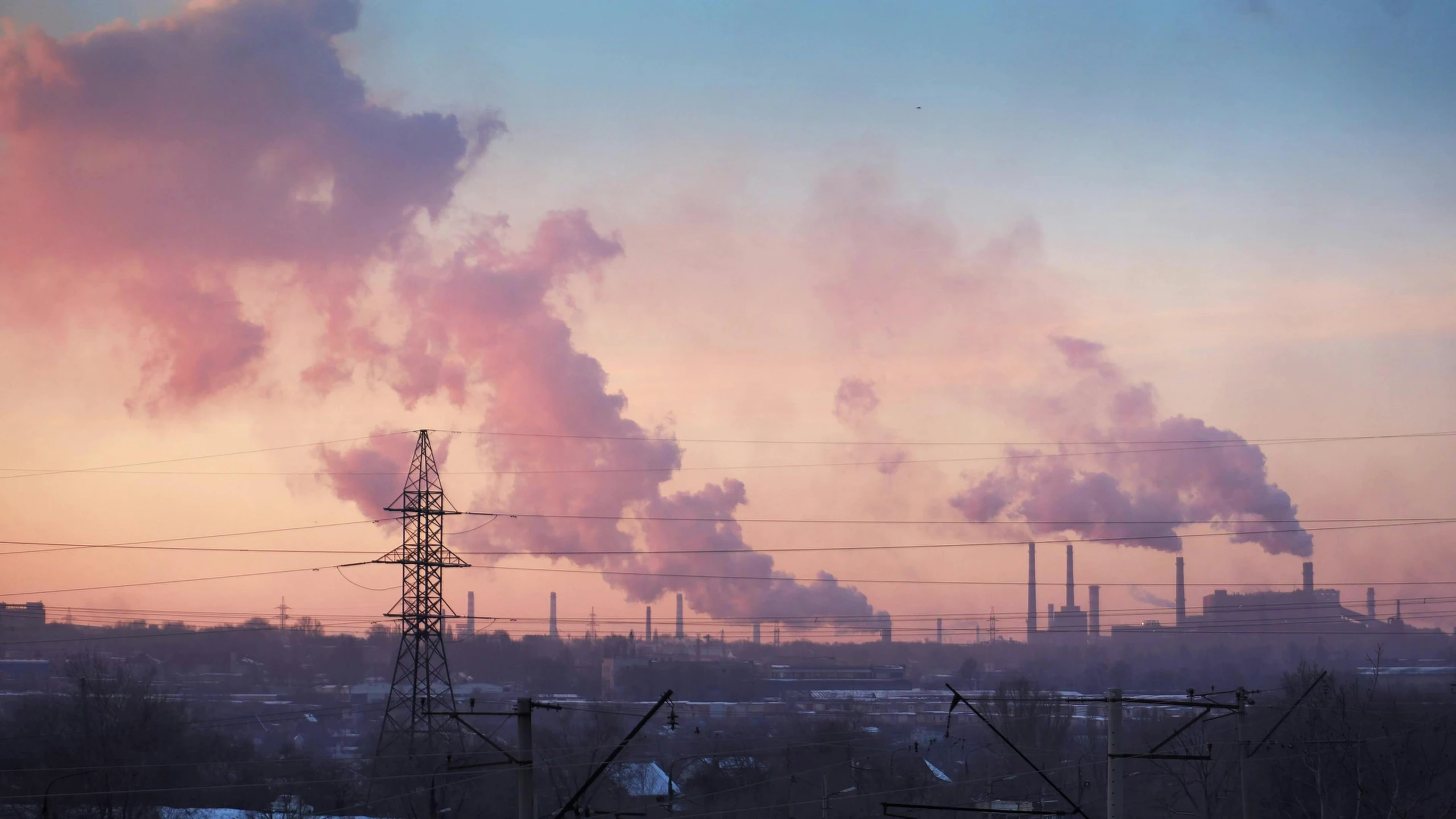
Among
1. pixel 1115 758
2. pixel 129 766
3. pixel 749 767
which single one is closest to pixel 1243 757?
pixel 1115 758

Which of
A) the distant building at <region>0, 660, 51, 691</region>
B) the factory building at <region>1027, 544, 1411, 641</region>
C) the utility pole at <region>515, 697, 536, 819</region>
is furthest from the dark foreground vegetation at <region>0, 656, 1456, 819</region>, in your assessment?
the factory building at <region>1027, 544, 1411, 641</region>

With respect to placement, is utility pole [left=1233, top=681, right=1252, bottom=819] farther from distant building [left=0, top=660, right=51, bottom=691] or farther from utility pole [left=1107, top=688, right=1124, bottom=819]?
distant building [left=0, top=660, right=51, bottom=691]

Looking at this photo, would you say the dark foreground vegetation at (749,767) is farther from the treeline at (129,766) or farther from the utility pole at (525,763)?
the utility pole at (525,763)

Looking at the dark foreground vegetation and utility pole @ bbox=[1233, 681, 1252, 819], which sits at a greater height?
utility pole @ bbox=[1233, 681, 1252, 819]

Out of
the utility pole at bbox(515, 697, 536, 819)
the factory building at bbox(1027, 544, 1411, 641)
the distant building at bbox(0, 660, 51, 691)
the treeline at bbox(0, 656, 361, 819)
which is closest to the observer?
the utility pole at bbox(515, 697, 536, 819)

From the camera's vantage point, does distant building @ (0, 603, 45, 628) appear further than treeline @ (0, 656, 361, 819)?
Yes

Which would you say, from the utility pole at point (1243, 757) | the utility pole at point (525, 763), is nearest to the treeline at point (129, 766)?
the utility pole at point (525, 763)

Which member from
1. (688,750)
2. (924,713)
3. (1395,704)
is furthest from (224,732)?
(1395,704)

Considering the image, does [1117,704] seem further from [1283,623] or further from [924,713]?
[1283,623]

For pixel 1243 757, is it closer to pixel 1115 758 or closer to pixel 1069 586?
pixel 1115 758

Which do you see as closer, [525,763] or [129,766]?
[525,763]
